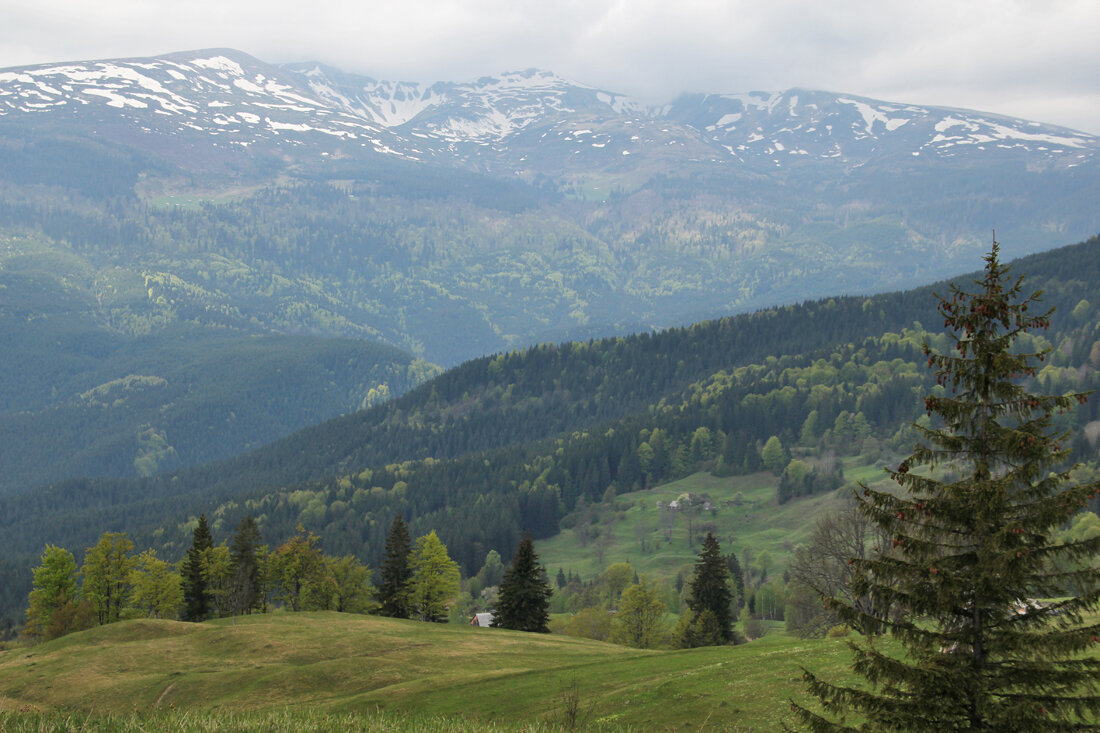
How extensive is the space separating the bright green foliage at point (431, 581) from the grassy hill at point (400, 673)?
492 inches

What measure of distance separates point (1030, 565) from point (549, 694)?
33.6 m

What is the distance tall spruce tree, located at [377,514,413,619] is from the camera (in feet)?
315

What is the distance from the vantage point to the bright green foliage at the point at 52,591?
303ft

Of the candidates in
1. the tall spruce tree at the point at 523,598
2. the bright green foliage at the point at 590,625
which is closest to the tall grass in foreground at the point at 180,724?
the tall spruce tree at the point at 523,598

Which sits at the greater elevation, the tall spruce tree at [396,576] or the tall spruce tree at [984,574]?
the tall spruce tree at [984,574]

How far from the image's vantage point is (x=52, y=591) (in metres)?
93.6

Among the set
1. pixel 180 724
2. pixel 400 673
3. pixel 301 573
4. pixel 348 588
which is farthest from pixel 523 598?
pixel 180 724

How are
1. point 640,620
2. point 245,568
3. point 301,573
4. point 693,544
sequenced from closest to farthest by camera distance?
point 245,568 < point 640,620 < point 301,573 < point 693,544

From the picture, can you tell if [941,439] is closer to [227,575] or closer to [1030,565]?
[1030,565]

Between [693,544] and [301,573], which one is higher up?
[301,573]

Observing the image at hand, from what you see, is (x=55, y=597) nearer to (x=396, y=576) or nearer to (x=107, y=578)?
(x=107, y=578)

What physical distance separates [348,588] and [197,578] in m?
17.1

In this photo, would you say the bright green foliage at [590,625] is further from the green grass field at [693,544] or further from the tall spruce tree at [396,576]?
the green grass field at [693,544]

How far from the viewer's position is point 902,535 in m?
17.5
